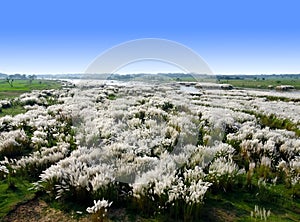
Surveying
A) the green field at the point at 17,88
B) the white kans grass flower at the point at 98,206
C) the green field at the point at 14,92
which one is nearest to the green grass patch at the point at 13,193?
the white kans grass flower at the point at 98,206

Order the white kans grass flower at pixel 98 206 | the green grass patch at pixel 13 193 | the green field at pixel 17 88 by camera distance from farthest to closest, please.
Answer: the green field at pixel 17 88, the green grass patch at pixel 13 193, the white kans grass flower at pixel 98 206

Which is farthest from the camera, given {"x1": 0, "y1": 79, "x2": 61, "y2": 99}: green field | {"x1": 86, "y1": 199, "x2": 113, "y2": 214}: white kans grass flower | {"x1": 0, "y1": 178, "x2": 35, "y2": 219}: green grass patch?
{"x1": 0, "y1": 79, "x2": 61, "y2": 99}: green field

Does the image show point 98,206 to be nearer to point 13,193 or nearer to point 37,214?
point 37,214

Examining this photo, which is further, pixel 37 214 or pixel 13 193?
pixel 13 193

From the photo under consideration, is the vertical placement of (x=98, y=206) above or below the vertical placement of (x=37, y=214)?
above

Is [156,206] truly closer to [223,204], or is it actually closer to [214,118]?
[223,204]

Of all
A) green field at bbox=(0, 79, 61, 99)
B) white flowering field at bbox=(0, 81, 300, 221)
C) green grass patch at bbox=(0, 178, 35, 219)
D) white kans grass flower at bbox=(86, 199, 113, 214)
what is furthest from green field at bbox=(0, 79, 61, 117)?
white kans grass flower at bbox=(86, 199, 113, 214)

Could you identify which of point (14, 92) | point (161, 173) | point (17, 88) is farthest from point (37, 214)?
point (17, 88)

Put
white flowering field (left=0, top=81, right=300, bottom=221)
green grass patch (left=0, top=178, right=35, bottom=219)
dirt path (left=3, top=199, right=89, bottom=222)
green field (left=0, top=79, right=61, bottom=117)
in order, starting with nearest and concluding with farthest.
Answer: dirt path (left=3, top=199, right=89, bottom=222) → white flowering field (left=0, top=81, right=300, bottom=221) → green grass patch (left=0, top=178, right=35, bottom=219) → green field (left=0, top=79, right=61, bottom=117)

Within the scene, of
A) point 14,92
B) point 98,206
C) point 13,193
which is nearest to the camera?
point 98,206

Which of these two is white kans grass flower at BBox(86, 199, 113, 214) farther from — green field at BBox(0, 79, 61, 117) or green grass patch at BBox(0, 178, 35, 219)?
green field at BBox(0, 79, 61, 117)

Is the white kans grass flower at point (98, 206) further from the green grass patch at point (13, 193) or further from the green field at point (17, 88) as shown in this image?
the green field at point (17, 88)

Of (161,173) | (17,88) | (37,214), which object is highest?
(161,173)
